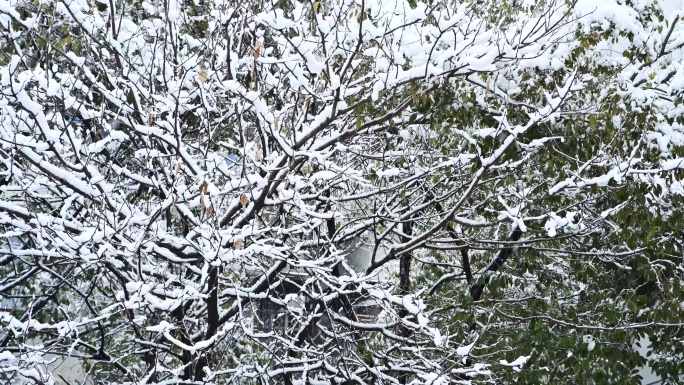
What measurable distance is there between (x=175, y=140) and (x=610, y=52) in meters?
3.88

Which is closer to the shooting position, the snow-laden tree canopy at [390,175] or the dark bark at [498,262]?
the snow-laden tree canopy at [390,175]

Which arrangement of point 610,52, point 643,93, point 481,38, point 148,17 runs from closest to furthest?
1. point 481,38
2. point 643,93
3. point 610,52
4. point 148,17

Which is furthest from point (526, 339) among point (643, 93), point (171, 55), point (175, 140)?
point (171, 55)

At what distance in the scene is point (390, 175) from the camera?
19.9 feet

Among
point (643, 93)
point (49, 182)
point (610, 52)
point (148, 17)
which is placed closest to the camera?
point (49, 182)

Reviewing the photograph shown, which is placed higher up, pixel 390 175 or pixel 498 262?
pixel 390 175

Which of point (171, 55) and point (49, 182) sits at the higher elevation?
point (171, 55)

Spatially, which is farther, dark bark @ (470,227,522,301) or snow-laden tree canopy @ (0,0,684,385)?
dark bark @ (470,227,522,301)

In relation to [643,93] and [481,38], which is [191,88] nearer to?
[481,38]

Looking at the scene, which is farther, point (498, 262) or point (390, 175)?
point (498, 262)

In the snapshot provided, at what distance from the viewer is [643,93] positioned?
628cm

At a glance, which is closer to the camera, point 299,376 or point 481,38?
point 481,38

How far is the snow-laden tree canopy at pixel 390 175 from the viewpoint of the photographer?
5469 millimetres

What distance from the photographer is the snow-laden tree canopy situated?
5.47 m
